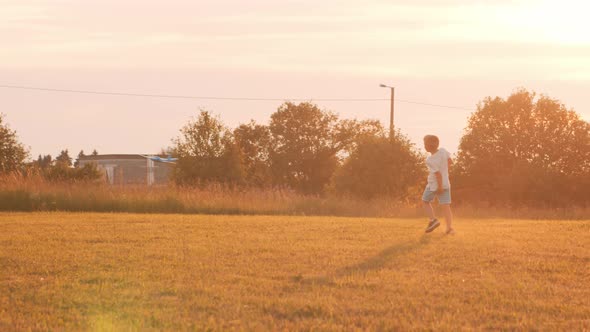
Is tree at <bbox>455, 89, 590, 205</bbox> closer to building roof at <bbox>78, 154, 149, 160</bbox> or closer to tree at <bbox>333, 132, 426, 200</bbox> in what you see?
tree at <bbox>333, 132, 426, 200</bbox>

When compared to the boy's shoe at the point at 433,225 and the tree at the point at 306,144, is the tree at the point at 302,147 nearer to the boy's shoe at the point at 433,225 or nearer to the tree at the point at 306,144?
the tree at the point at 306,144

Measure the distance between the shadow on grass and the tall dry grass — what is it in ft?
38.6

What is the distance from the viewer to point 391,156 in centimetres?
3638

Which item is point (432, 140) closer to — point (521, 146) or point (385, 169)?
point (385, 169)

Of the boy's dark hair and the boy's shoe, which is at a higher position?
the boy's dark hair

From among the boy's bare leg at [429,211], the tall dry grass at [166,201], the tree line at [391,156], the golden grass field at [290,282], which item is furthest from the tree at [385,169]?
the golden grass field at [290,282]

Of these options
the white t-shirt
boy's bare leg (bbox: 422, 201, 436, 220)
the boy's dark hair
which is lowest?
boy's bare leg (bbox: 422, 201, 436, 220)

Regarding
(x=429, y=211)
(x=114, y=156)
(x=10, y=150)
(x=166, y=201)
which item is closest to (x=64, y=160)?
(x=10, y=150)

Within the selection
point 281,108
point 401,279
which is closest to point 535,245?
point 401,279

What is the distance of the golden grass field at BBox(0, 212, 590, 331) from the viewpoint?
566 centimetres

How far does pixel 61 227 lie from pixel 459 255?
746 centimetres

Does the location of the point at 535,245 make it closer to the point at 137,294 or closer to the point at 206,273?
the point at 206,273

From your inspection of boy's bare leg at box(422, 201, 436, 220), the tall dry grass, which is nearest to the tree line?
the tall dry grass

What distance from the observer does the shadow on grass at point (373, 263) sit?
7414 mm
